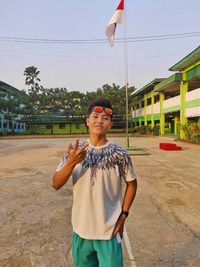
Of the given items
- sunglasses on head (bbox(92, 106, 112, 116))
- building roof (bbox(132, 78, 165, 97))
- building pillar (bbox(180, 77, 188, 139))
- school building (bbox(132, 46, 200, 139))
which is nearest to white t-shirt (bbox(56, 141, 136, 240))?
sunglasses on head (bbox(92, 106, 112, 116))

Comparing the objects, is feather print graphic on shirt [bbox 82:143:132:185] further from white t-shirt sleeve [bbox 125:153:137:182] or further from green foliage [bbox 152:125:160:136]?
green foliage [bbox 152:125:160:136]

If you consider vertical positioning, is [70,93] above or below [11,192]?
above

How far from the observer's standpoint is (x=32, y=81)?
6606cm

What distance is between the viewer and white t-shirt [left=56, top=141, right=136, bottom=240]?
185 cm

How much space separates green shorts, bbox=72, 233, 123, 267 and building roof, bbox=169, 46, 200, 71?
68.9ft

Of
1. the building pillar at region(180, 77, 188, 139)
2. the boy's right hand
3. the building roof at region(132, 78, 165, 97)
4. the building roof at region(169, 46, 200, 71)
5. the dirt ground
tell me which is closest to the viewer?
the boy's right hand

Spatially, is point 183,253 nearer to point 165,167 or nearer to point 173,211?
point 173,211

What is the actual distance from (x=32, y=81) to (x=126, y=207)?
222 ft

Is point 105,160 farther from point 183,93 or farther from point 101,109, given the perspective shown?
point 183,93

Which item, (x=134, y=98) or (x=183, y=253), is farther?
(x=134, y=98)

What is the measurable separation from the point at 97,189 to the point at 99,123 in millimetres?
481

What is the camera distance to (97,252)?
1883 millimetres

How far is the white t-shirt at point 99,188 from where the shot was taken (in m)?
1.85

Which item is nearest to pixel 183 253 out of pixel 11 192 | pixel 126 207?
pixel 126 207
